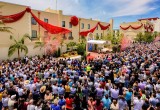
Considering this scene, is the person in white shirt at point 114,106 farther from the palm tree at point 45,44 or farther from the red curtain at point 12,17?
the palm tree at point 45,44

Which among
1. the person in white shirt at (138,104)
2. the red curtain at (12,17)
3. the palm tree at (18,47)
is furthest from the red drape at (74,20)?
the person in white shirt at (138,104)

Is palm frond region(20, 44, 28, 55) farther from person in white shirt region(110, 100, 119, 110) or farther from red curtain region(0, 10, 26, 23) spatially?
person in white shirt region(110, 100, 119, 110)

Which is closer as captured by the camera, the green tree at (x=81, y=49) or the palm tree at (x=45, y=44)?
the palm tree at (x=45, y=44)

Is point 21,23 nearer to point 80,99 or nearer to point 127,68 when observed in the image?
point 127,68

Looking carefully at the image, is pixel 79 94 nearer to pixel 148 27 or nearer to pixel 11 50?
pixel 11 50

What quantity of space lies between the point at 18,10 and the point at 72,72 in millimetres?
15910

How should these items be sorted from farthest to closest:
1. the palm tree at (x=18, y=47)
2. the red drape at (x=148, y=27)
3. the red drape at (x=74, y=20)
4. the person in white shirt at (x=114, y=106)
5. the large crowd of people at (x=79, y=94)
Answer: the red drape at (x=148, y=27)
the red drape at (x=74, y=20)
the palm tree at (x=18, y=47)
the large crowd of people at (x=79, y=94)
the person in white shirt at (x=114, y=106)

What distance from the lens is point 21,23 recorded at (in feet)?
86.6

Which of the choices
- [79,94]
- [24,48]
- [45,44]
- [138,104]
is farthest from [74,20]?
[138,104]

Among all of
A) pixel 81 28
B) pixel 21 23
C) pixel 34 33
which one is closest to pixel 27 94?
pixel 21 23

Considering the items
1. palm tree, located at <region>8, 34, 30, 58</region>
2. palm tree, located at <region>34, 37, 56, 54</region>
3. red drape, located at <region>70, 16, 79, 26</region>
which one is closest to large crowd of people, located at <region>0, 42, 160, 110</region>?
palm tree, located at <region>8, 34, 30, 58</region>

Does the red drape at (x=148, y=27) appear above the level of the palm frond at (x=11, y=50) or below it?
above

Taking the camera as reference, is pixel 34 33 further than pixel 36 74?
Yes

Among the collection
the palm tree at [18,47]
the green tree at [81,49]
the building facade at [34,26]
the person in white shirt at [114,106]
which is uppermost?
the building facade at [34,26]
